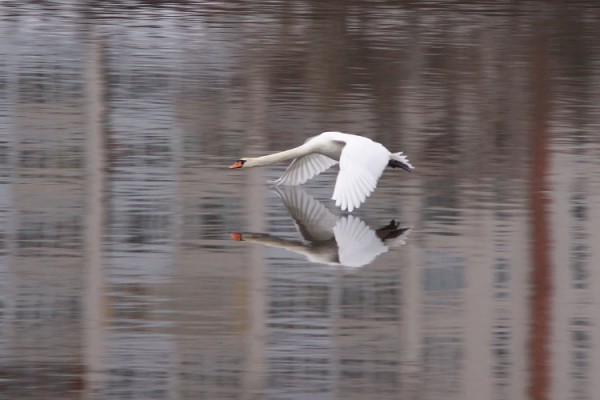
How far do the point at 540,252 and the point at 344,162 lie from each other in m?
1.33

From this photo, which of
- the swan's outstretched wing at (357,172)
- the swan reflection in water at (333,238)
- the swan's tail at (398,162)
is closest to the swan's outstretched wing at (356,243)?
the swan reflection in water at (333,238)

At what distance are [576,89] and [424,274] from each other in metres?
6.07

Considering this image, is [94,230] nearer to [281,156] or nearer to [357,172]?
[281,156]

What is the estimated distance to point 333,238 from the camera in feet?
27.7

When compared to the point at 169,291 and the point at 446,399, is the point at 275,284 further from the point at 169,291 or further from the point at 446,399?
the point at 446,399

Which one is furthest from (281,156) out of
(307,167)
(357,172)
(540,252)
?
(540,252)

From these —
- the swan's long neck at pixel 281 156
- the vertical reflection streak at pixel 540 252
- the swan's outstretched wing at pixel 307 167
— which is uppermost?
the swan's long neck at pixel 281 156

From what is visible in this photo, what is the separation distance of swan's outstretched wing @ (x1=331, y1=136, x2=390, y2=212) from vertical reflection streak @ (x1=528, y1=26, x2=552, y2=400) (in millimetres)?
1008

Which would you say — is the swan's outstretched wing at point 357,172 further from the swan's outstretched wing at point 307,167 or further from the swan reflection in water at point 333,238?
the swan's outstretched wing at point 307,167

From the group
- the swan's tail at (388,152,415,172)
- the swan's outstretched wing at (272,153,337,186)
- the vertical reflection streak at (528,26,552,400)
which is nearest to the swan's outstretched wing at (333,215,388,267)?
the swan's tail at (388,152,415,172)

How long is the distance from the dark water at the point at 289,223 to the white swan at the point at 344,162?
0.16 metres

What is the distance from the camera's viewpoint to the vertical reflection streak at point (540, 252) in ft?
20.8

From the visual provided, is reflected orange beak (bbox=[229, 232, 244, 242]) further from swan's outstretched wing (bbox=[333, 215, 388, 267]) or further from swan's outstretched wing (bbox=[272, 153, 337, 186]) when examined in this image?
swan's outstretched wing (bbox=[272, 153, 337, 186])

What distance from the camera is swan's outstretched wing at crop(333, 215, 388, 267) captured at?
7.99 metres
